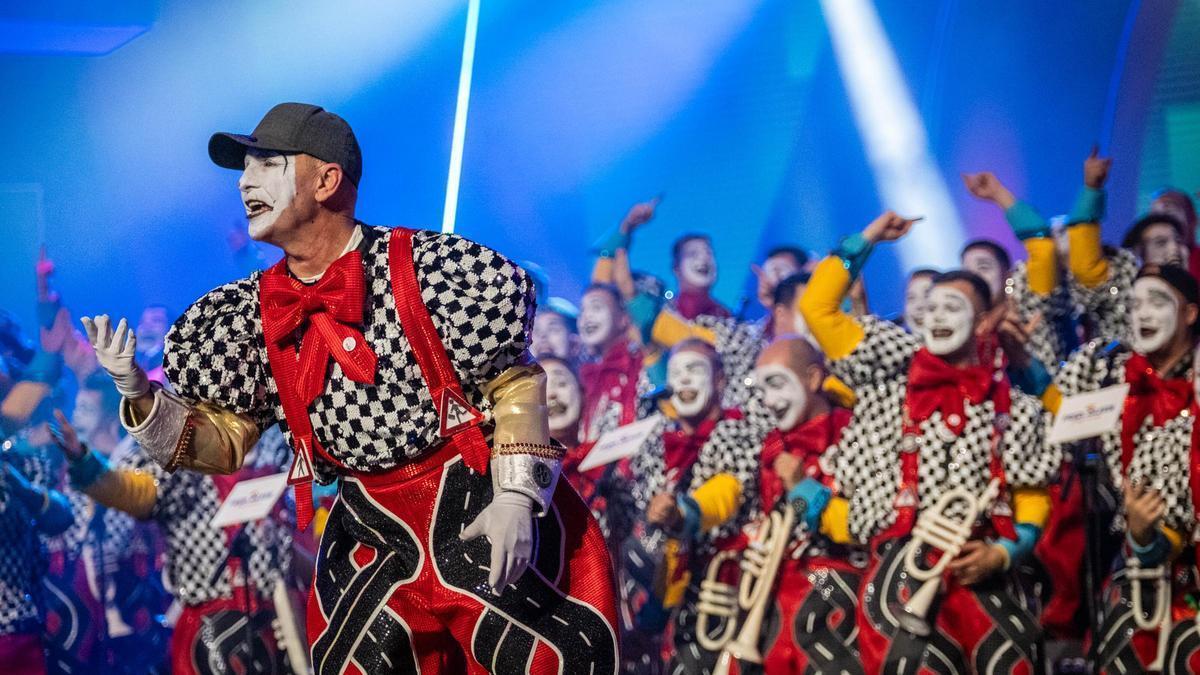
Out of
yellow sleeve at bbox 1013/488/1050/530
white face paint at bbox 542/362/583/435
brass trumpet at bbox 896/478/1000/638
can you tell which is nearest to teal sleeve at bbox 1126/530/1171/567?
yellow sleeve at bbox 1013/488/1050/530

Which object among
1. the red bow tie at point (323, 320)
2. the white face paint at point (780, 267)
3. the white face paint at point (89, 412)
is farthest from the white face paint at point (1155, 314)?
the white face paint at point (89, 412)

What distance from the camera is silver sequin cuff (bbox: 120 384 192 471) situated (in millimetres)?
2617

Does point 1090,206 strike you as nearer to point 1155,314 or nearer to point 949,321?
point 1155,314

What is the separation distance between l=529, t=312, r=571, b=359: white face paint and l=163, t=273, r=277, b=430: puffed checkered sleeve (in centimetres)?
374

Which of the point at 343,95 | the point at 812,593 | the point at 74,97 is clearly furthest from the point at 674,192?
the point at 74,97

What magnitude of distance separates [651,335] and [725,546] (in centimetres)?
140

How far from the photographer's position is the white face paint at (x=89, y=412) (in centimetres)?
711

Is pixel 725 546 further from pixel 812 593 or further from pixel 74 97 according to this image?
pixel 74 97

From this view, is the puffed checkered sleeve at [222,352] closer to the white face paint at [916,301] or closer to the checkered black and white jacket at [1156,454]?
the checkered black and white jacket at [1156,454]

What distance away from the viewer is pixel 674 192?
7.05m

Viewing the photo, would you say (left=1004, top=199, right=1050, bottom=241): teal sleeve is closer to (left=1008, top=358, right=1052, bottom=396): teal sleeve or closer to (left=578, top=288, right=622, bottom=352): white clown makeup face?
(left=1008, top=358, right=1052, bottom=396): teal sleeve

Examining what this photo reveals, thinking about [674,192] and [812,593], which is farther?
[674,192]

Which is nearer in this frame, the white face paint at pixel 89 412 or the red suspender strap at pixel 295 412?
the red suspender strap at pixel 295 412

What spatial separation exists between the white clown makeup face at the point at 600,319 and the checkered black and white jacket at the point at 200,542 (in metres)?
1.75
